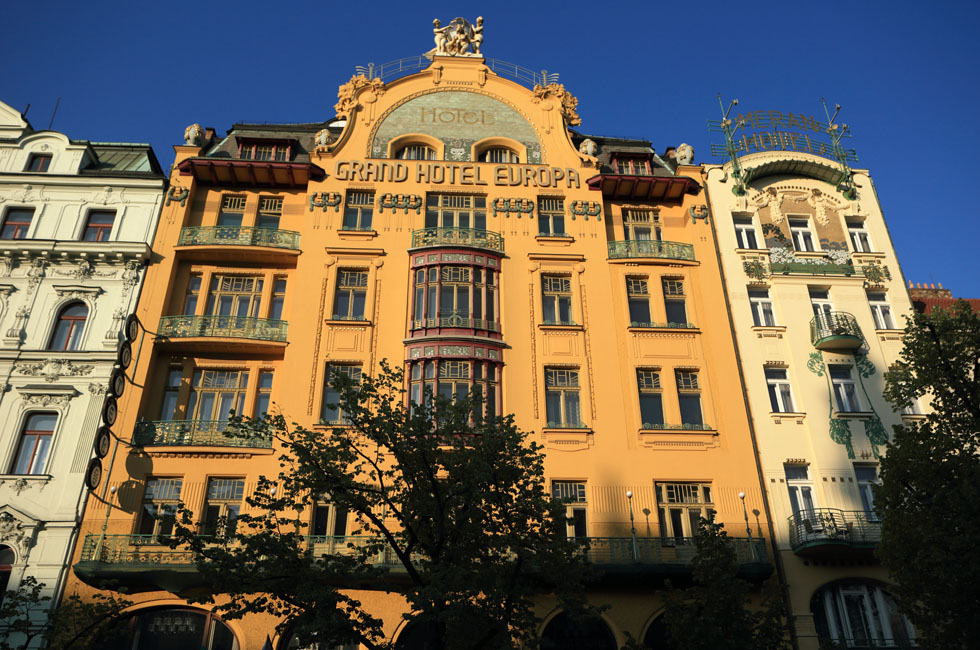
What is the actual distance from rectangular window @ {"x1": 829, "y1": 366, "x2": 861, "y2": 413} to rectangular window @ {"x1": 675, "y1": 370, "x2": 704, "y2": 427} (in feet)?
16.3

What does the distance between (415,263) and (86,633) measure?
1665 centimetres

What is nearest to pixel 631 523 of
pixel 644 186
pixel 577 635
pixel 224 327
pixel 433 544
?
pixel 577 635

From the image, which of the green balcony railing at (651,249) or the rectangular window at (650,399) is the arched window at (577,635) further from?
the green balcony railing at (651,249)

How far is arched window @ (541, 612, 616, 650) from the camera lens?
76.1ft

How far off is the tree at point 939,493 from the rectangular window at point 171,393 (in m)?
23.1

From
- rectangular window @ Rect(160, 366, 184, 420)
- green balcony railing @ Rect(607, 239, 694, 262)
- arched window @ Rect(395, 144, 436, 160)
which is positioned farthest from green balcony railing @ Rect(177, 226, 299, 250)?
green balcony railing @ Rect(607, 239, 694, 262)

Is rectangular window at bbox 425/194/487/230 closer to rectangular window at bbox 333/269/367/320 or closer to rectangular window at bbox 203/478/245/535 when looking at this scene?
rectangular window at bbox 333/269/367/320

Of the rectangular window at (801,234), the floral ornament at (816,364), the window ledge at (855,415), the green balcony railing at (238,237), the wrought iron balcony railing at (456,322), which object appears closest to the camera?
the window ledge at (855,415)

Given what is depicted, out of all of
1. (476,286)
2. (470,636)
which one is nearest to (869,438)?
(476,286)

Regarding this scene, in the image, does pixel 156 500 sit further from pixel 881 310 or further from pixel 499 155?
pixel 881 310

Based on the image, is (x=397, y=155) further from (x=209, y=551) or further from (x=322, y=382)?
(x=209, y=551)

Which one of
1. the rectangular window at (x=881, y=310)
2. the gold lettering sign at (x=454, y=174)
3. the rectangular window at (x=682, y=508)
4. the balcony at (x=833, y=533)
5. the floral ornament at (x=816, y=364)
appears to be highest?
the gold lettering sign at (x=454, y=174)

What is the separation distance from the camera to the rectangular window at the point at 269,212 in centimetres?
3175

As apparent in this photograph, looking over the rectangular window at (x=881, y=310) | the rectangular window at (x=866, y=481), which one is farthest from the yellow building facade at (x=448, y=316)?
the rectangular window at (x=881, y=310)
